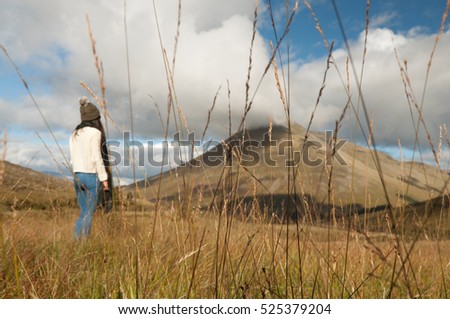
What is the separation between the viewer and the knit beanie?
4.40 m

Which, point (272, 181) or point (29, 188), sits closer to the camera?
point (272, 181)

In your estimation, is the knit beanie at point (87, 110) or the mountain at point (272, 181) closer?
the mountain at point (272, 181)

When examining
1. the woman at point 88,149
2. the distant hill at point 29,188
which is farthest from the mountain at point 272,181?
the woman at point 88,149

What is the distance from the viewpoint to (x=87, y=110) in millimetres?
4414

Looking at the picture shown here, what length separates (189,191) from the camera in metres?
1.76

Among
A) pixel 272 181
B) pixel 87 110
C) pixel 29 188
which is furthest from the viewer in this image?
pixel 87 110

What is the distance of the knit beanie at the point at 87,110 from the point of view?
14.4ft

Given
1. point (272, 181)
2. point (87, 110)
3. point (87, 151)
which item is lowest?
point (272, 181)

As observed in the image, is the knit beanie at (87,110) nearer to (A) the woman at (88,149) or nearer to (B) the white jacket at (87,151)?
(A) the woman at (88,149)

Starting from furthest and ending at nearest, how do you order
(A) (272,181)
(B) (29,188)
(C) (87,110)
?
(C) (87,110), (B) (29,188), (A) (272,181)

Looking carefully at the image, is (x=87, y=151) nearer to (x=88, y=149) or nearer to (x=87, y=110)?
(x=88, y=149)

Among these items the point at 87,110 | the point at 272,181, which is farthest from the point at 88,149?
the point at 272,181
